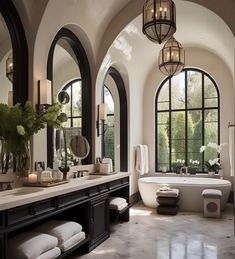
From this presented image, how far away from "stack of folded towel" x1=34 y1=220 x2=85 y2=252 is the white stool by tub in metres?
2.91

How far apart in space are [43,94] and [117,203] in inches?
83.1

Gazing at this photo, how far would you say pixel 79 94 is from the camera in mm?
5477

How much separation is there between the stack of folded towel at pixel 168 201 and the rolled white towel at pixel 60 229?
8.89 ft

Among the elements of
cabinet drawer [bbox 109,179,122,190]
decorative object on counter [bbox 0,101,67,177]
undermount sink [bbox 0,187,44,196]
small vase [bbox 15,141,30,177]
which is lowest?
cabinet drawer [bbox 109,179,122,190]

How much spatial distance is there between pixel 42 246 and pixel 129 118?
4.25 meters

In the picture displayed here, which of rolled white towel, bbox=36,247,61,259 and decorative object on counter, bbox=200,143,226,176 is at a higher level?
decorative object on counter, bbox=200,143,226,176

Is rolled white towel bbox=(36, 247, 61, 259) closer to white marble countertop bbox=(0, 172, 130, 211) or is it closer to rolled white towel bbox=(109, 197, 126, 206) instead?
white marble countertop bbox=(0, 172, 130, 211)

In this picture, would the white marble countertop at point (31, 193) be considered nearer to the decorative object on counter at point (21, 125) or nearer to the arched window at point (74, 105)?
the decorative object on counter at point (21, 125)

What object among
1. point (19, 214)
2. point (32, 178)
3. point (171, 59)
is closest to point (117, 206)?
point (32, 178)

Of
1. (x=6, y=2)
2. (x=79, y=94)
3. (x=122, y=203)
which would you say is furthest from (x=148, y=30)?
(x=122, y=203)

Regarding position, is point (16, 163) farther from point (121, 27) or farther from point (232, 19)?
point (232, 19)

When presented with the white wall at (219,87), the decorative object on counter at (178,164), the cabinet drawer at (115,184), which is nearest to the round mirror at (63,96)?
the cabinet drawer at (115,184)

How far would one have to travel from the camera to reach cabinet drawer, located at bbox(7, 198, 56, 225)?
2397 millimetres

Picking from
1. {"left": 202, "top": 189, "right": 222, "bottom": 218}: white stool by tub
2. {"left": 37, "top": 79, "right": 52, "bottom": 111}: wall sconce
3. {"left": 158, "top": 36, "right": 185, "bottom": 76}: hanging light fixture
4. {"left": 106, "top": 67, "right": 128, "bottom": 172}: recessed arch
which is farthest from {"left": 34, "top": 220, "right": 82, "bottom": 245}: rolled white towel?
{"left": 106, "top": 67, "right": 128, "bottom": 172}: recessed arch
